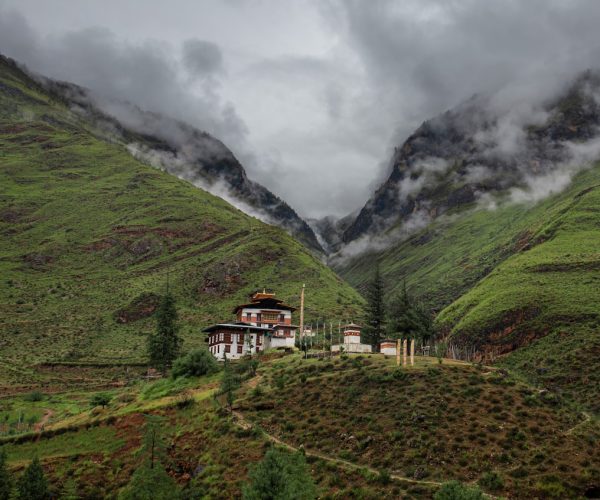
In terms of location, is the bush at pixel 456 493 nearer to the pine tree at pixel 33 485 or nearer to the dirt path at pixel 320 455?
the dirt path at pixel 320 455

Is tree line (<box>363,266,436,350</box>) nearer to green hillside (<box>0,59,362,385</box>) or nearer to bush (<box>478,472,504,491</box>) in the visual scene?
green hillside (<box>0,59,362,385</box>)

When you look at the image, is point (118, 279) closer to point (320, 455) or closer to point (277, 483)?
point (320, 455)

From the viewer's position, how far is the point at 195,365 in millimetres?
73188

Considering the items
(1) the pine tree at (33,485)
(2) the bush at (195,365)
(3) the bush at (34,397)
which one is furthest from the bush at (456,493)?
(3) the bush at (34,397)

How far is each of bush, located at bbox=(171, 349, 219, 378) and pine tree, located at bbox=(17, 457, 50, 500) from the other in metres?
28.4

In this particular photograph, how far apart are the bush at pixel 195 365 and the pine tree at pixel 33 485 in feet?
93.3

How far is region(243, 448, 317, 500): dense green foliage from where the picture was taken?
113 ft

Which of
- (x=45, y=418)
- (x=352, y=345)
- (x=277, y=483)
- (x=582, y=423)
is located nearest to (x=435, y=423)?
(x=582, y=423)

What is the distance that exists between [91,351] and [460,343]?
76186 millimetres

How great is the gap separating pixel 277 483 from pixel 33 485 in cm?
1979

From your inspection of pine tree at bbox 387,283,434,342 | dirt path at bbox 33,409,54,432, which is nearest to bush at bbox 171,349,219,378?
dirt path at bbox 33,409,54,432

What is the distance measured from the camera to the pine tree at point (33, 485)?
4375 centimetres

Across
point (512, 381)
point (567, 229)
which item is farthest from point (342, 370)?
point (567, 229)

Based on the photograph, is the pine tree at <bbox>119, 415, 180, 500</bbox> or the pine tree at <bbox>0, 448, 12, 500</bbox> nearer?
the pine tree at <bbox>119, 415, 180, 500</bbox>
